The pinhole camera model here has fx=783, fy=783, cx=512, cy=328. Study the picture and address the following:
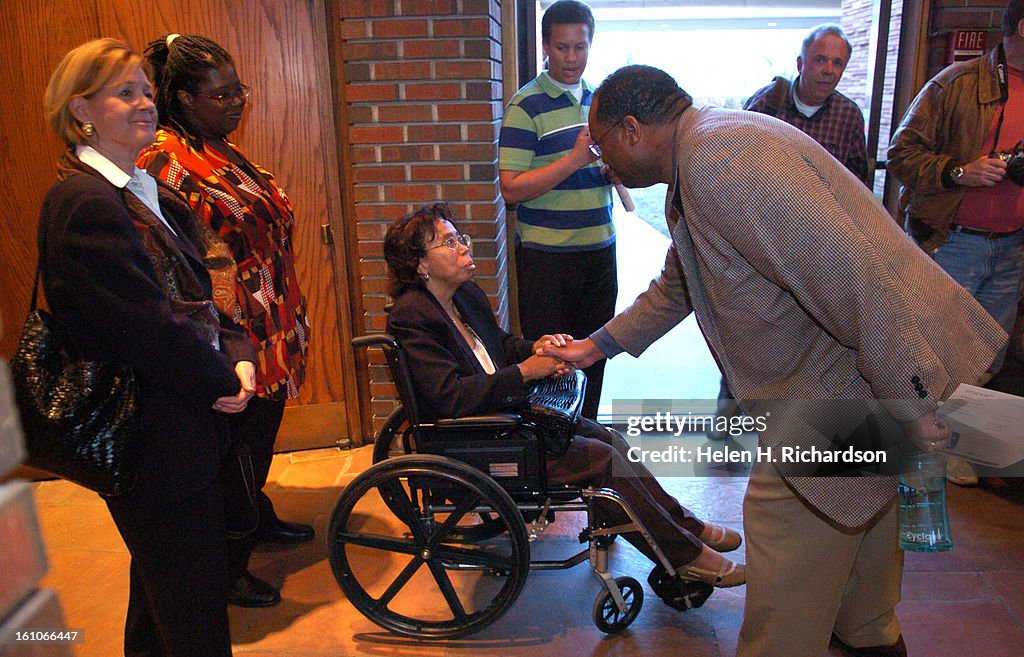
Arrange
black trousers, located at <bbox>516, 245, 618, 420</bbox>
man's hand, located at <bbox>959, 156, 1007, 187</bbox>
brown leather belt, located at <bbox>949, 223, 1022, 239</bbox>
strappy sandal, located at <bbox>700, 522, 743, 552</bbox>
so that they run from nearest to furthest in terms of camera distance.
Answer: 1. strappy sandal, located at <bbox>700, 522, 743, 552</bbox>
2. man's hand, located at <bbox>959, 156, 1007, 187</bbox>
3. brown leather belt, located at <bbox>949, 223, 1022, 239</bbox>
4. black trousers, located at <bbox>516, 245, 618, 420</bbox>

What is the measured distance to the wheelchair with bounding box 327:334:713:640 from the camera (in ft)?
6.61

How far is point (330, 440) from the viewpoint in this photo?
3561 mm

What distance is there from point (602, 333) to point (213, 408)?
1058 mm

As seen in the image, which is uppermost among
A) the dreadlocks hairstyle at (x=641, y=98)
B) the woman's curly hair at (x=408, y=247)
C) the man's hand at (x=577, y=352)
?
the dreadlocks hairstyle at (x=641, y=98)

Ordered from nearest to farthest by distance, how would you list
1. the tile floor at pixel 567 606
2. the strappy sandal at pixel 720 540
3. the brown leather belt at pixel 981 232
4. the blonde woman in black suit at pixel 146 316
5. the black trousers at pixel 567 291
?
the blonde woman in black suit at pixel 146 316 < the tile floor at pixel 567 606 < the strappy sandal at pixel 720 540 < the brown leather belt at pixel 981 232 < the black trousers at pixel 567 291

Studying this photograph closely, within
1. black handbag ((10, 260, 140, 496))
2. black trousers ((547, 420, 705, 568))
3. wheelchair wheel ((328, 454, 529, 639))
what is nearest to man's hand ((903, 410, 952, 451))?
black trousers ((547, 420, 705, 568))

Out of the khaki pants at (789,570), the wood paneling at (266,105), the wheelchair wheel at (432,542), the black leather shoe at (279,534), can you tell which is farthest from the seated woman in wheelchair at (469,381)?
the wood paneling at (266,105)

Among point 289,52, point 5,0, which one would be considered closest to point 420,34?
point 289,52

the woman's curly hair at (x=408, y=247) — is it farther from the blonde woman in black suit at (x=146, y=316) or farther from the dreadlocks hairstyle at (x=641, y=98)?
the dreadlocks hairstyle at (x=641, y=98)

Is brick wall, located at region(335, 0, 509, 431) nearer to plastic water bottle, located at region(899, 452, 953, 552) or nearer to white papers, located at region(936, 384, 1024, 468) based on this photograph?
plastic water bottle, located at region(899, 452, 953, 552)

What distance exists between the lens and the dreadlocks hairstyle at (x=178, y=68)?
2.13 meters

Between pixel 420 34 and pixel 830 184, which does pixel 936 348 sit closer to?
pixel 830 184

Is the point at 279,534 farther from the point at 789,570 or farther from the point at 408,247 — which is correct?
the point at 789,570

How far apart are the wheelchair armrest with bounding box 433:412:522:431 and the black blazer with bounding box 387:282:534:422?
0.04m
